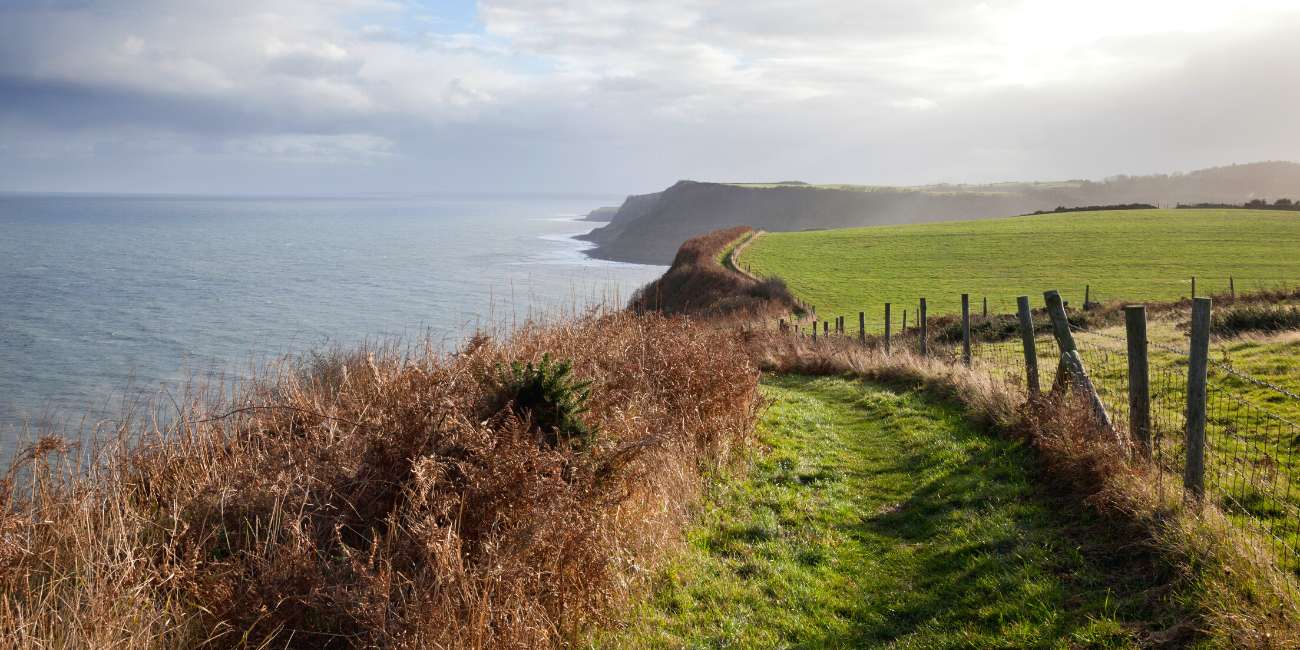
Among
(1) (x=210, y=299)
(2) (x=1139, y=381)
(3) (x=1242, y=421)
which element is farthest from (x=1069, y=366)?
(1) (x=210, y=299)

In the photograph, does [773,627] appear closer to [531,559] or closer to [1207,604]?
[531,559]

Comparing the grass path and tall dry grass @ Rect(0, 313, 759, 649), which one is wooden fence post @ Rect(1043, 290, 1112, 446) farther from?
tall dry grass @ Rect(0, 313, 759, 649)

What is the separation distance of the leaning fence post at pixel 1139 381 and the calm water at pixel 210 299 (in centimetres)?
768

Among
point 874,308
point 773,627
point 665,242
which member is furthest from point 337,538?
point 665,242

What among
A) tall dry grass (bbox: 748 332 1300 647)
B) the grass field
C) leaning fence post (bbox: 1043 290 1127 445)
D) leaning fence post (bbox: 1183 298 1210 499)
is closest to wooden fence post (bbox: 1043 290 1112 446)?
leaning fence post (bbox: 1043 290 1127 445)

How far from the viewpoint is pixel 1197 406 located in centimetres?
628

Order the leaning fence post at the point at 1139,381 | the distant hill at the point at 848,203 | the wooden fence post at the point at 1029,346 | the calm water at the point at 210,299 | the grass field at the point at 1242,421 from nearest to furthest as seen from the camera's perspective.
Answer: the grass field at the point at 1242,421 → the leaning fence post at the point at 1139,381 → the wooden fence post at the point at 1029,346 → the calm water at the point at 210,299 → the distant hill at the point at 848,203

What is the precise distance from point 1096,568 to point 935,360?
11417 mm

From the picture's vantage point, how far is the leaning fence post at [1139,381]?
735 centimetres

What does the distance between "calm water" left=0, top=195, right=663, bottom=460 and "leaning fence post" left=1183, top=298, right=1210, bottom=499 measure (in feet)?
26.2

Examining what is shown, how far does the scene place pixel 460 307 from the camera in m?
59.9

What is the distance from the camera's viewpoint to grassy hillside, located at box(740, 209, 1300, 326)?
42469 mm

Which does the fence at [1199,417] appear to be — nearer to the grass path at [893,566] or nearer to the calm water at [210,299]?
the grass path at [893,566]

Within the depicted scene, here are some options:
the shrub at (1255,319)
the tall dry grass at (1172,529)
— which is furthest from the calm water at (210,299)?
the shrub at (1255,319)
